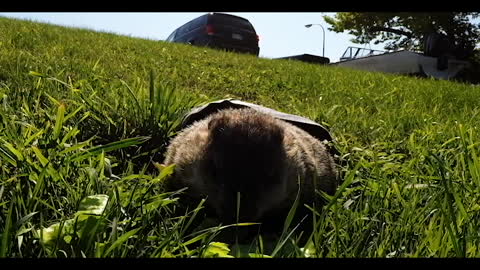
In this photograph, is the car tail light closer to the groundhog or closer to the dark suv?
the dark suv

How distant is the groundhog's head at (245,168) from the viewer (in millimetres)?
2328

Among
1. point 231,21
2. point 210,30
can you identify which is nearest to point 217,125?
point 210,30

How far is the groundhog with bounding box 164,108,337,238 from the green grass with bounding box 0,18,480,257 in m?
0.18

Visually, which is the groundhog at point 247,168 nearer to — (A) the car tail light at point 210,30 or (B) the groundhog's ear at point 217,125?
(B) the groundhog's ear at point 217,125

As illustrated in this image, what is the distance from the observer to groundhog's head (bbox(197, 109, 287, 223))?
2.33 metres

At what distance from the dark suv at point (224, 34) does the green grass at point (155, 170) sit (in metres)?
9.29

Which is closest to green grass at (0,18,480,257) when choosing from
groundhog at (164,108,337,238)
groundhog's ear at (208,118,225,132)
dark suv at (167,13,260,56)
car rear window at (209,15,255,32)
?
groundhog at (164,108,337,238)

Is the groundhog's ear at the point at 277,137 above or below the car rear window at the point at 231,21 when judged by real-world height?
below

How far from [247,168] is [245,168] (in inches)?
0.4

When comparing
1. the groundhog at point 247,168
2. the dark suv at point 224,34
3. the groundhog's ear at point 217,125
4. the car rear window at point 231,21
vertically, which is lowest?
the groundhog at point 247,168

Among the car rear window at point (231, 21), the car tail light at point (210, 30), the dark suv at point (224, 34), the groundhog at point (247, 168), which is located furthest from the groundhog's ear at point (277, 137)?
the car rear window at point (231, 21)

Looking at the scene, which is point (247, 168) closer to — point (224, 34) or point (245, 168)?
point (245, 168)

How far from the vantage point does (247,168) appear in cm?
236

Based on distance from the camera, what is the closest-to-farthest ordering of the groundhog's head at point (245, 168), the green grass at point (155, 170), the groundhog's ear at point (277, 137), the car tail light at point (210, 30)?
the green grass at point (155, 170) < the groundhog's head at point (245, 168) < the groundhog's ear at point (277, 137) < the car tail light at point (210, 30)
